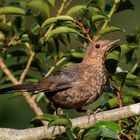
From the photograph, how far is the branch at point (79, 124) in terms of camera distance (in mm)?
2688

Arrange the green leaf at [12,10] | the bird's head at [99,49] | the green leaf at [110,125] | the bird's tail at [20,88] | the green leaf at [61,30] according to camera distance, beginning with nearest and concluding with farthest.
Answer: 1. the green leaf at [110,125]
2. the green leaf at [61,30]
3. the bird's tail at [20,88]
4. the green leaf at [12,10]
5. the bird's head at [99,49]

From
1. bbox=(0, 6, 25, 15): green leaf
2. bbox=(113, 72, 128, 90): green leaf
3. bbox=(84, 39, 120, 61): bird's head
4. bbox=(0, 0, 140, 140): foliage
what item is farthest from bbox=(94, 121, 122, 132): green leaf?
bbox=(84, 39, 120, 61): bird's head

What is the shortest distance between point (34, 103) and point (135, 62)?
512 mm

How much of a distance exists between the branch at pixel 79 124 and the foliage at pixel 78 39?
62 millimetres

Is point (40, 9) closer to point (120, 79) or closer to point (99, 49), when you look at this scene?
point (120, 79)

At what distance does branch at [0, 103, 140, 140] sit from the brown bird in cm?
58

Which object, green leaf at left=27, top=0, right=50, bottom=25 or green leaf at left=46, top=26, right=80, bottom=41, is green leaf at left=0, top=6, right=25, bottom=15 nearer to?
green leaf at left=27, top=0, right=50, bottom=25

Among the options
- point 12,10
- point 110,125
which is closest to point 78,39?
point 12,10

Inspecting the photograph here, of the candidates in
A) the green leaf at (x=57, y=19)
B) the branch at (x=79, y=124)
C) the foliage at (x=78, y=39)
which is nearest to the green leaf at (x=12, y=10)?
the foliage at (x=78, y=39)

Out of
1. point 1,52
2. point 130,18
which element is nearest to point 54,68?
point 1,52

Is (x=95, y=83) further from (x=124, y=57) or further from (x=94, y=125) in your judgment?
(x=94, y=125)

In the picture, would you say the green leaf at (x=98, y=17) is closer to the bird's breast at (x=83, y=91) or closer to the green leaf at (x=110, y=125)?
the bird's breast at (x=83, y=91)

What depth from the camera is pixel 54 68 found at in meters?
3.32

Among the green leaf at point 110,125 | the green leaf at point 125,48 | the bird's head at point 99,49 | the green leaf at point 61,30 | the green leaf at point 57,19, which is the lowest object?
the bird's head at point 99,49
